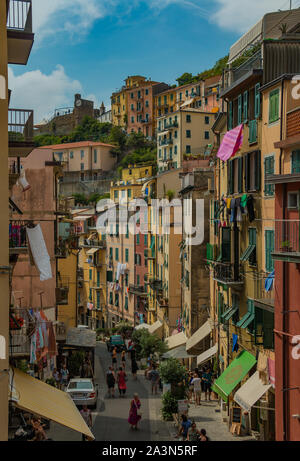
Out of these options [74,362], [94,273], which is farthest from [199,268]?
[94,273]

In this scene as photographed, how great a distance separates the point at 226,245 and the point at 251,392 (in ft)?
24.3

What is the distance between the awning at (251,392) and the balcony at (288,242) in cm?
561

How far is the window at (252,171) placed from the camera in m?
22.1

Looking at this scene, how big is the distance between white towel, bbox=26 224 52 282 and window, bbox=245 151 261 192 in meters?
8.20

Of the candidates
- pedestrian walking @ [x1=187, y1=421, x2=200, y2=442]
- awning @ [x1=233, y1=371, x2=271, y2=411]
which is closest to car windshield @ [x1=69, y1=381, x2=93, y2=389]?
pedestrian walking @ [x1=187, y1=421, x2=200, y2=442]

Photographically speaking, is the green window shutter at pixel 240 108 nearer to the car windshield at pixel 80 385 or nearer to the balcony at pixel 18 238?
the balcony at pixel 18 238

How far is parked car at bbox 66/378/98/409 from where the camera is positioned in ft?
84.5

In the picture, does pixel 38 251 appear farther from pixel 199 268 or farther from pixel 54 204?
pixel 199 268

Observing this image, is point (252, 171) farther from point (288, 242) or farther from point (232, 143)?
point (288, 242)

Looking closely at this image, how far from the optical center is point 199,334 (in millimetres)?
34219

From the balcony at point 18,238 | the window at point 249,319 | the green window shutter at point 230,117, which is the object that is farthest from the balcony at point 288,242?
the green window shutter at point 230,117

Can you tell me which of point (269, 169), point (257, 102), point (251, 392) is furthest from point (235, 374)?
point (257, 102)

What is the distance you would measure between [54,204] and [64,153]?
9549cm

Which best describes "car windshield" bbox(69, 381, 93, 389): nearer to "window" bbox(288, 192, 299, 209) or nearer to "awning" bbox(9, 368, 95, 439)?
"awning" bbox(9, 368, 95, 439)
